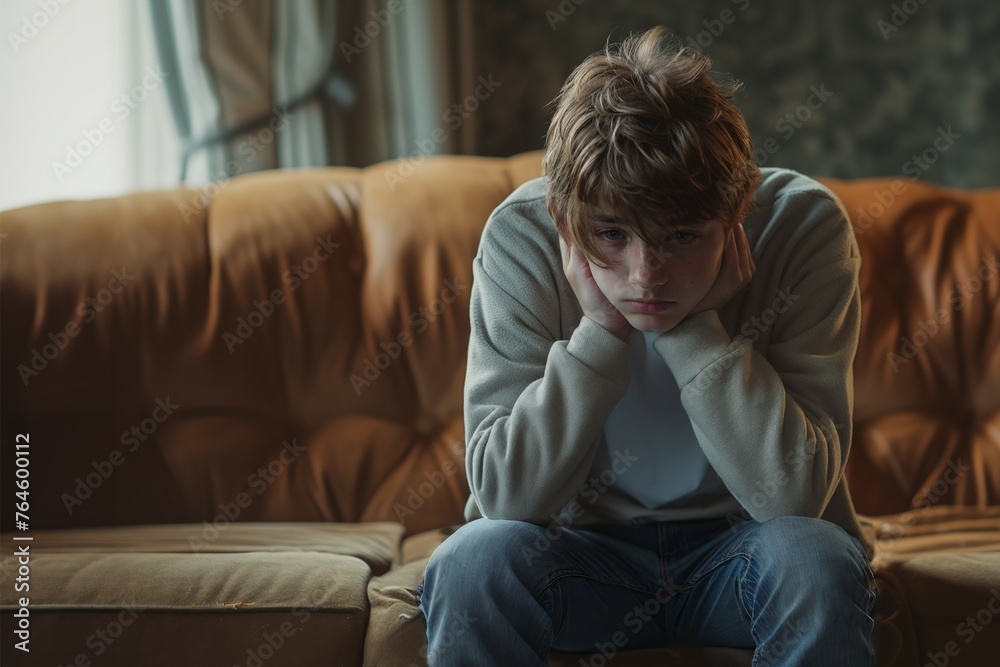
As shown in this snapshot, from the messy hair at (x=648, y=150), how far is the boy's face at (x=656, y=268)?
0.05ft

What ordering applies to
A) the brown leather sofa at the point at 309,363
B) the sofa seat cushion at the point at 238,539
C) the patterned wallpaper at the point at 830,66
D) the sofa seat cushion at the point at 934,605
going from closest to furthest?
the sofa seat cushion at the point at 934,605, the sofa seat cushion at the point at 238,539, the brown leather sofa at the point at 309,363, the patterned wallpaper at the point at 830,66

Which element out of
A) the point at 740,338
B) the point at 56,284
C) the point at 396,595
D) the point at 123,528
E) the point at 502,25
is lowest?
the point at 123,528

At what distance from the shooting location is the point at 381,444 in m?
1.70

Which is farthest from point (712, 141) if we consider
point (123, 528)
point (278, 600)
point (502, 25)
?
point (502, 25)

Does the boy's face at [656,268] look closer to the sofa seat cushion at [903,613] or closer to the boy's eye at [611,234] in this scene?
the boy's eye at [611,234]

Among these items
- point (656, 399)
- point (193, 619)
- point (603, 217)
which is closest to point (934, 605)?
point (656, 399)

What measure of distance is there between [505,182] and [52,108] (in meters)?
0.95

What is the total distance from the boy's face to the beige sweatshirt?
5 centimetres

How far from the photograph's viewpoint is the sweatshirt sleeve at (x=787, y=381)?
1101mm

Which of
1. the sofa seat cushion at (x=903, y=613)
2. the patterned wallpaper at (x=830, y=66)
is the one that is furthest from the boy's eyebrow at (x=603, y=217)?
the patterned wallpaper at (x=830, y=66)

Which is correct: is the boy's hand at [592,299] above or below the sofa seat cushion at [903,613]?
above

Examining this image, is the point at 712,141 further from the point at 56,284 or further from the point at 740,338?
the point at 56,284

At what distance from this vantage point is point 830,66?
271 cm

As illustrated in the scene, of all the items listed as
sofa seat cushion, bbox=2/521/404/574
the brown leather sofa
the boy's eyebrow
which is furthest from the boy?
the brown leather sofa
